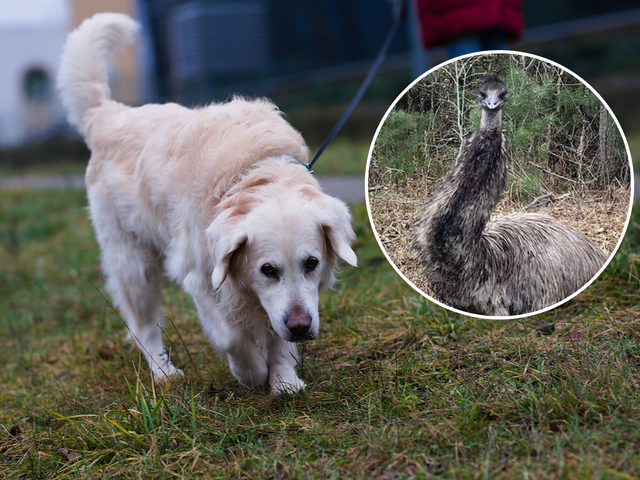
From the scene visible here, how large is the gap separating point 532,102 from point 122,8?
17.7 metres

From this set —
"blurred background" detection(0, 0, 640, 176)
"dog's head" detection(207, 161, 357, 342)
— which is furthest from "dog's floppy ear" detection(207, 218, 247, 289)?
"blurred background" detection(0, 0, 640, 176)

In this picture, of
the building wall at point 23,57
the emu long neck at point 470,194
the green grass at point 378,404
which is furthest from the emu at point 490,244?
the building wall at point 23,57

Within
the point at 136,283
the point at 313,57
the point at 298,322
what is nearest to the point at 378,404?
the point at 298,322

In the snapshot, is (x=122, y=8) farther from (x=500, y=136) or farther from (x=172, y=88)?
(x=500, y=136)

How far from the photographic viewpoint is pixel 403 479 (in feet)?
6.95

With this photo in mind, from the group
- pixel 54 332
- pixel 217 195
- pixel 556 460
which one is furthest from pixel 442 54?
pixel 556 460

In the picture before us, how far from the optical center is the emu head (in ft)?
9.43

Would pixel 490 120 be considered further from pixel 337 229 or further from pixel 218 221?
pixel 218 221

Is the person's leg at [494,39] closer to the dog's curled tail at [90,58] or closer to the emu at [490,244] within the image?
the emu at [490,244]

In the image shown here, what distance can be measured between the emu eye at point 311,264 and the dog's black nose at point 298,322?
20 cm

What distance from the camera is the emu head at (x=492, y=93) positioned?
288 centimetres

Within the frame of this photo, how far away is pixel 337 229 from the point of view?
2850 millimetres

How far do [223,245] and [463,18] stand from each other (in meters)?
2.63

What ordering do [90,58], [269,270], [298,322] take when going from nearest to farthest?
[298,322] < [269,270] < [90,58]
